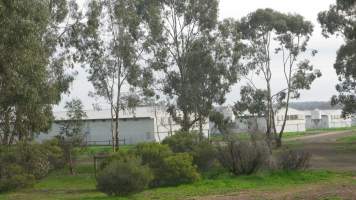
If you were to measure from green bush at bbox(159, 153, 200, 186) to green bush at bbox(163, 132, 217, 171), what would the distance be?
3.48 m

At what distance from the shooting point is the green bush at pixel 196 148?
29.3 meters

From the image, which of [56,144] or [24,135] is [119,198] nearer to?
[24,135]

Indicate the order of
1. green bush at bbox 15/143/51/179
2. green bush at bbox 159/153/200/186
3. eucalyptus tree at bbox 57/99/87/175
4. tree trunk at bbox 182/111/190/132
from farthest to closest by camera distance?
tree trunk at bbox 182/111/190/132 → eucalyptus tree at bbox 57/99/87/175 → green bush at bbox 15/143/51/179 → green bush at bbox 159/153/200/186

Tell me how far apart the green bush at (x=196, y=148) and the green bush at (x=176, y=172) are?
11.4 feet

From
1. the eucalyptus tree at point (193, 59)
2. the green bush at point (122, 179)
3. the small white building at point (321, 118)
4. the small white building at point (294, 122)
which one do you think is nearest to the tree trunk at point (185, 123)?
the eucalyptus tree at point (193, 59)

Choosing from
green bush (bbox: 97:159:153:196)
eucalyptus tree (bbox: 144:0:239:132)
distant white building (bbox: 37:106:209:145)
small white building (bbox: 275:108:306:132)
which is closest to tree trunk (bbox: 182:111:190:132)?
eucalyptus tree (bbox: 144:0:239:132)

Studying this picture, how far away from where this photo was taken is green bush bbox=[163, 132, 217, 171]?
2928 cm

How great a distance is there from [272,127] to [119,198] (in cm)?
3653

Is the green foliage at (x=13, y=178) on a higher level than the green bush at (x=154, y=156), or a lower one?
lower

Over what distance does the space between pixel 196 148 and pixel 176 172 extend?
4.51 meters

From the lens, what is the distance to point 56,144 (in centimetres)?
3319

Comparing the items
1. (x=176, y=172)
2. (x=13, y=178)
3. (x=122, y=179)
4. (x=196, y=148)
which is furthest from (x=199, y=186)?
(x=13, y=178)

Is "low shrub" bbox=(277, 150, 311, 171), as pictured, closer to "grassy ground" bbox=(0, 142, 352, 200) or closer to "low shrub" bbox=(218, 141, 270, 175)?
"grassy ground" bbox=(0, 142, 352, 200)

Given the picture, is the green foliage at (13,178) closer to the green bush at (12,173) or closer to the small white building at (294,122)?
the green bush at (12,173)
